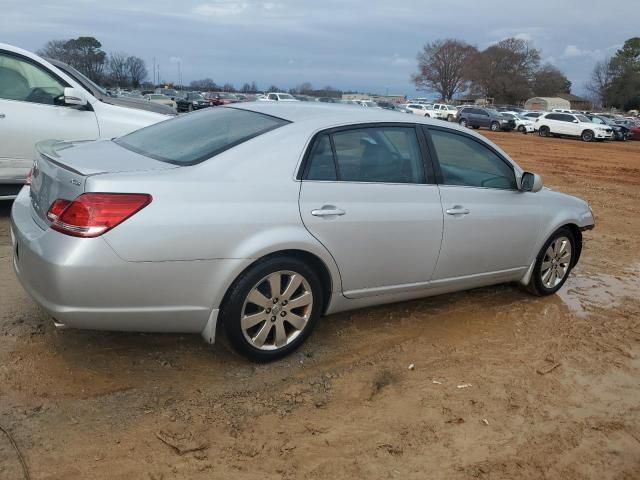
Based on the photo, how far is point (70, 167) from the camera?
324 centimetres

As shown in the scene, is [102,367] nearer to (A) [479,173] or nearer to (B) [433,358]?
(B) [433,358]

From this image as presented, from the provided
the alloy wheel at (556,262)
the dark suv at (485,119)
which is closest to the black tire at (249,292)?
the alloy wheel at (556,262)

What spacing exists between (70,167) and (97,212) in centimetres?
45

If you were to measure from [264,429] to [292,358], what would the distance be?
80 cm

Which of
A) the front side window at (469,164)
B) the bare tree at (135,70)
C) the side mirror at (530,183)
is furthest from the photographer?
the bare tree at (135,70)

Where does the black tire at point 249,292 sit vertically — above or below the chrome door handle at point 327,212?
below

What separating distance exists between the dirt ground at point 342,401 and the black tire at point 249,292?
0.40ft

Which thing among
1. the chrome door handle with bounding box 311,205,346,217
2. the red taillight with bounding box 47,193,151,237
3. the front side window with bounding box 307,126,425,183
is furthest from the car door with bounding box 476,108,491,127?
the red taillight with bounding box 47,193,151,237

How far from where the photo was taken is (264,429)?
3016 millimetres

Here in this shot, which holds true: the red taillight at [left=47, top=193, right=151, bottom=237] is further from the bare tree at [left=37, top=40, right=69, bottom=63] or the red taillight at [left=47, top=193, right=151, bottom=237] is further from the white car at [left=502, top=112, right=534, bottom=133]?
the bare tree at [left=37, top=40, right=69, bottom=63]

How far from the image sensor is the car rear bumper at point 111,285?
296 centimetres

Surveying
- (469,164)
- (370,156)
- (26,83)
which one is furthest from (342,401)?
(26,83)

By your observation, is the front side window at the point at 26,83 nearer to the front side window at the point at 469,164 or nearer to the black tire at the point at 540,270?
the front side window at the point at 469,164

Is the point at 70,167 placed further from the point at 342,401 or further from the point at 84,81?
the point at 84,81
